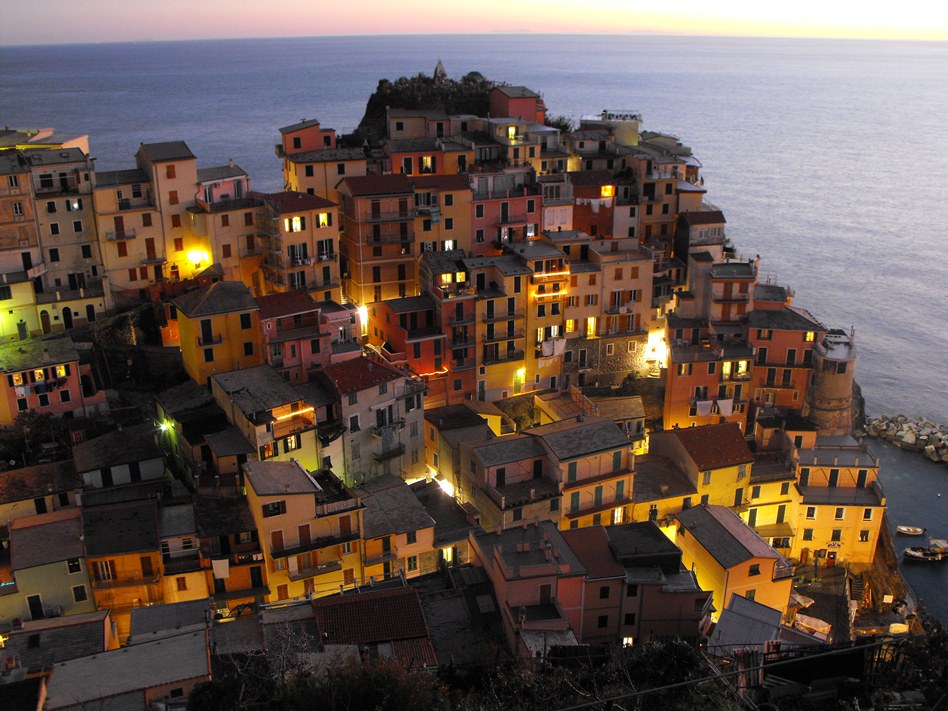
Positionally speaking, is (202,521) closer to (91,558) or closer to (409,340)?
(91,558)

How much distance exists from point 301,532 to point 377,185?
20.9m

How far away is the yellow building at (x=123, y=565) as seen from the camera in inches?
995

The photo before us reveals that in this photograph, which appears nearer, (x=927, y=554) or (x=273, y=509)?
(x=273, y=509)

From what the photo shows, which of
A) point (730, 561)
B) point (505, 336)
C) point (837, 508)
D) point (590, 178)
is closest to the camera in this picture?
point (730, 561)

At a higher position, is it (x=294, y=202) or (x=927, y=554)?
(x=294, y=202)

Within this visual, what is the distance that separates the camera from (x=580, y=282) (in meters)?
40.6

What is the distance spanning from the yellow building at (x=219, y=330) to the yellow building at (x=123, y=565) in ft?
29.5

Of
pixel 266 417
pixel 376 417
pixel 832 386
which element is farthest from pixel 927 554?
pixel 266 417

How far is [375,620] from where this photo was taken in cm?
2169

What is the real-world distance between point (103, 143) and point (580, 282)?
275ft

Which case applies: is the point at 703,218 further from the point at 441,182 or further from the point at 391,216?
the point at 391,216

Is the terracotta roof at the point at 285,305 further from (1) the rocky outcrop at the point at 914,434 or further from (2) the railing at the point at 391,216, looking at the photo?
(1) the rocky outcrop at the point at 914,434

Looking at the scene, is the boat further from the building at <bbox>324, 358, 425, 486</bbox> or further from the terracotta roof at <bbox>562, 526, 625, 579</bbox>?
the building at <bbox>324, 358, 425, 486</bbox>

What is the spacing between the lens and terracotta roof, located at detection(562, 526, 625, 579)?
2491cm
